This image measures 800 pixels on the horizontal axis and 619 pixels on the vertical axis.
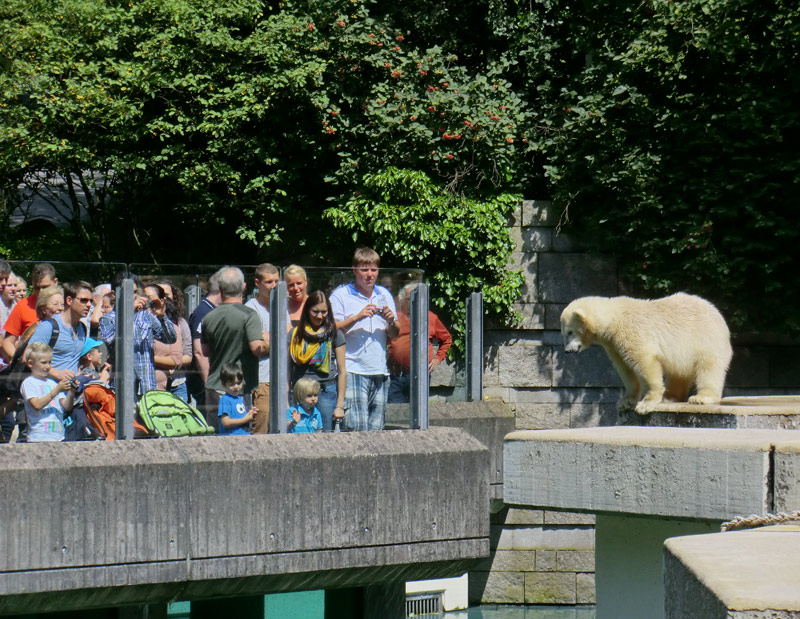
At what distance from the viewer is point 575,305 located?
7684mm

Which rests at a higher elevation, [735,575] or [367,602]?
[735,575]

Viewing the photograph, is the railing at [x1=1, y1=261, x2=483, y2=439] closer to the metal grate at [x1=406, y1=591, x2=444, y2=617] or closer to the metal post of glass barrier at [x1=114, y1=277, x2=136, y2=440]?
the metal post of glass barrier at [x1=114, y1=277, x2=136, y2=440]

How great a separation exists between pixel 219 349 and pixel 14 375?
1235mm

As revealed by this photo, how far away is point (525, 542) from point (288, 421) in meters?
6.95

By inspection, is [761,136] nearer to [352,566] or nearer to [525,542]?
[525,542]

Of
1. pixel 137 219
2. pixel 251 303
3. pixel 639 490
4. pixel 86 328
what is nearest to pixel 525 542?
pixel 137 219

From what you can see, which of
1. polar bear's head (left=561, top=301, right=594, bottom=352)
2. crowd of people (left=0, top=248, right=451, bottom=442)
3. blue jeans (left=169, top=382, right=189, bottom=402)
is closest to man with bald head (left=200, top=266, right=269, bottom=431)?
crowd of people (left=0, top=248, right=451, bottom=442)

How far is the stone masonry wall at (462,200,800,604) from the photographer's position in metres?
13.4

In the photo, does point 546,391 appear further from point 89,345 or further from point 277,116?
point 89,345

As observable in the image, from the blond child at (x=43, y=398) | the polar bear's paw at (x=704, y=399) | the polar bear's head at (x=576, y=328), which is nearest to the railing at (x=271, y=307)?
the blond child at (x=43, y=398)

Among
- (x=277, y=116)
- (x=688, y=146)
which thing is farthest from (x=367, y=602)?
(x=277, y=116)

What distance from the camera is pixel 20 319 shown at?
6.29 metres

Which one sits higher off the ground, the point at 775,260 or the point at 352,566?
the point at 775,260

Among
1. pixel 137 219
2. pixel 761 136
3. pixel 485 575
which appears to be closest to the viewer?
pixel 761 136
